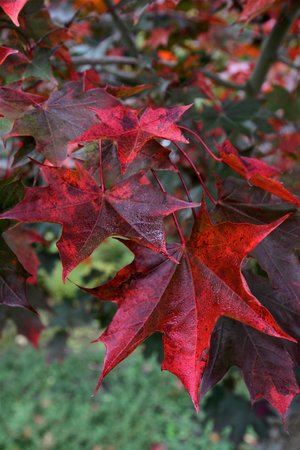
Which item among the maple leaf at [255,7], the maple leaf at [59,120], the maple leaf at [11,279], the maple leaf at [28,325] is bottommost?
the maple leaf at [28,325]

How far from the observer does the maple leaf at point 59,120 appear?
0.81 m

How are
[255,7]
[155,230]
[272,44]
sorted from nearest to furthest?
[155,230], [255,7], [272,44]

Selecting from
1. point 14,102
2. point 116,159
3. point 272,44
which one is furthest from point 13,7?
point 272,44

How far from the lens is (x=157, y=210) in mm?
718

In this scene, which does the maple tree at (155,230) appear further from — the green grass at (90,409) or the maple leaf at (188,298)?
the green grass at (90,409)

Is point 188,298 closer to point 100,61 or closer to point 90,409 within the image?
point 100,61

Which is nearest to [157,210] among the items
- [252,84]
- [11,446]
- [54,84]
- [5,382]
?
[54,84]

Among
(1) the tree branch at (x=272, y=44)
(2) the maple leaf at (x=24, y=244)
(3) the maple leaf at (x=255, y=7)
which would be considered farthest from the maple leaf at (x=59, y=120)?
(1) the tree branch at (x=272, y=44)

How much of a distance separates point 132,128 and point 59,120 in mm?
152

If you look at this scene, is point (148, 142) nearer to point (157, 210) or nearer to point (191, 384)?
point (157, 210)

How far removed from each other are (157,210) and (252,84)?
120cm

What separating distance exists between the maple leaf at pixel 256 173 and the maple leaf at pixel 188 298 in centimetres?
7

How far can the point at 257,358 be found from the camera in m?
0.83

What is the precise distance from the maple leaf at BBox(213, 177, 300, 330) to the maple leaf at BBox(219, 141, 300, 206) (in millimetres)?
34
